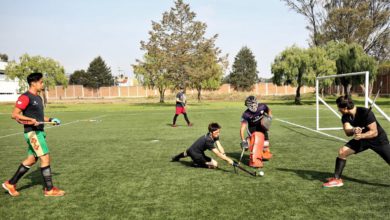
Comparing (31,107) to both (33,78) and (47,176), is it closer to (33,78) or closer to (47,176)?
(33,78)

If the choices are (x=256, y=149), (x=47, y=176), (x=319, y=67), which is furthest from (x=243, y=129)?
(x=319, y=67)

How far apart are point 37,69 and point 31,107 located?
40007 mm

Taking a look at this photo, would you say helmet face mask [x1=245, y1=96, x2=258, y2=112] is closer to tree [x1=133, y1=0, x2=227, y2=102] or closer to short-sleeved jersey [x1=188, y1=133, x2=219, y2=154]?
short-sleeved jersey [x1=188, y1=133, x2=219, y2=154]

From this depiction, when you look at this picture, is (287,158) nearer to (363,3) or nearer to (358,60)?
(358,60)

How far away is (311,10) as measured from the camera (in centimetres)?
4738

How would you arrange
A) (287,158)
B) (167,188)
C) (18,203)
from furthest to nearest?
1. (287,158)
2. (167,188)
3. (18,203)

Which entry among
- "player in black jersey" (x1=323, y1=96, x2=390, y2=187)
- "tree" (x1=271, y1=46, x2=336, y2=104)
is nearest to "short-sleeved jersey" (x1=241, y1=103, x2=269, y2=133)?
"player in black jersey" (x1=323, y1=96, x2=390, y2=187)

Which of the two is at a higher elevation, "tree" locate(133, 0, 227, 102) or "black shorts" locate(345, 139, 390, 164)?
"tree" locate(133, 0, 227, 102)

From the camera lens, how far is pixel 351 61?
41.6 metres

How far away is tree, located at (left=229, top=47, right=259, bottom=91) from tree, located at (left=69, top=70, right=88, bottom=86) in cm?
4711

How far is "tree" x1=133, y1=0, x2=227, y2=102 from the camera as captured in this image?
4569cm

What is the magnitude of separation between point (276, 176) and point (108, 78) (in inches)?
4242

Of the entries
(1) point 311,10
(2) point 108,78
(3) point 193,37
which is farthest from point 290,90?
(2) point 108,78

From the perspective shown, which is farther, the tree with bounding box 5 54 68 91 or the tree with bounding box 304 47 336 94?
the tree with bounding box 5 54 68 91
